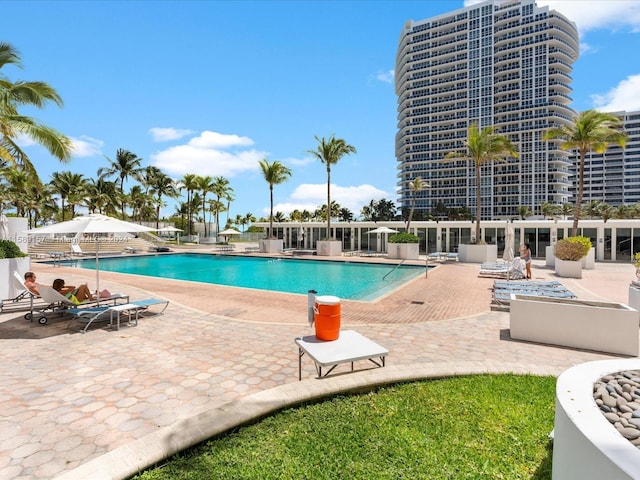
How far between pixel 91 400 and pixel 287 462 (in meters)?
2.42

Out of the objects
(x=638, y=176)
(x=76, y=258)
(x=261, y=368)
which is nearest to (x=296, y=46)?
(x=261, y=368)

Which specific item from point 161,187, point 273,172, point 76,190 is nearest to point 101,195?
point 76,190

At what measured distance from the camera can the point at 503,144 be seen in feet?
68.1

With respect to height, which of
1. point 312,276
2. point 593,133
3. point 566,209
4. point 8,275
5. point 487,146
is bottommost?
point 312,276

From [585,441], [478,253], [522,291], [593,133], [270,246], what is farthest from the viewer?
[270,246]

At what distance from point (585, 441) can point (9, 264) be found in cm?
1227

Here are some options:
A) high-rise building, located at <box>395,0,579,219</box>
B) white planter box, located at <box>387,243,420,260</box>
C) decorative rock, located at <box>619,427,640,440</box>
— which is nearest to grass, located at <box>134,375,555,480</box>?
decorative rock, located at <box>619,427,640,440</box>

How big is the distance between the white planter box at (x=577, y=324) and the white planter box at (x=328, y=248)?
19.7 meters

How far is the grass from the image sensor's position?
2645 millimetres

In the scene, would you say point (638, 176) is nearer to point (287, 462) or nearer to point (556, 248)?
point (556, 248)

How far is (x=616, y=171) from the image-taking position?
111688mm

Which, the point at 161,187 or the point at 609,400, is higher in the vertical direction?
the point at 161,187

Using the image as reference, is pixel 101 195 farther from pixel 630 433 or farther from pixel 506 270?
pixel 630 433

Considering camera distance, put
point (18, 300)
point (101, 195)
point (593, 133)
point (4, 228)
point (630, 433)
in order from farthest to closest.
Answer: point (101, 195) < point (593, 133) < point (4, 228) < point (18, 300) < point (630, 433)
